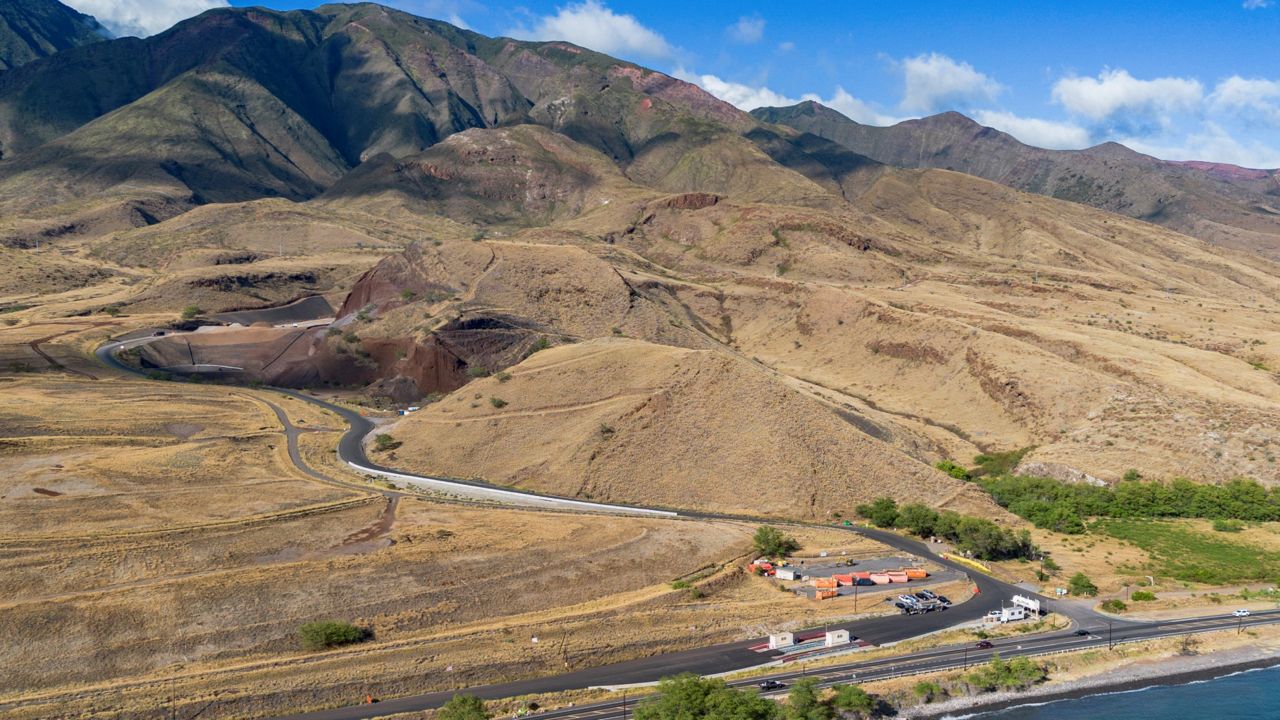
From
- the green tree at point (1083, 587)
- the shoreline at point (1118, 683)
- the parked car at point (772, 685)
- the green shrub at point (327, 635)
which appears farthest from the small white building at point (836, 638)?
the green shrub at point (327, 635)

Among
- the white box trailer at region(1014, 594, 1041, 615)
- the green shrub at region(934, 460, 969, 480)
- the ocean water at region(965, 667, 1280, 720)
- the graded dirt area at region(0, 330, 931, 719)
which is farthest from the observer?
the green shrub at region(934, 460, 969, 480)

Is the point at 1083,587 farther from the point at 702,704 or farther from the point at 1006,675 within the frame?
the point at 702,704

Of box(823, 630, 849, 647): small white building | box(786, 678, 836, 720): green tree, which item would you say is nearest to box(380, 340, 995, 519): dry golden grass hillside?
box(823, 630, 849, 647): small white building

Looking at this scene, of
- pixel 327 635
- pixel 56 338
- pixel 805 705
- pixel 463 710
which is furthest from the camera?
pixel 56 338

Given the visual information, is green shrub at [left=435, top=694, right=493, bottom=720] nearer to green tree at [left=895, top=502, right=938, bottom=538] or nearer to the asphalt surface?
the asphalt surface

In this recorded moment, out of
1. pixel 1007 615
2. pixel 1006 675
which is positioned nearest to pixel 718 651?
pixel 1006 675

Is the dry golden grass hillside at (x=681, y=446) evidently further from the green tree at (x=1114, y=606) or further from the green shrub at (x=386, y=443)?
the green tree at (x=1114, y=606)
